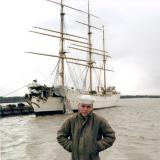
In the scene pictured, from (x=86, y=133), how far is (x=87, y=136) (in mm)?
38

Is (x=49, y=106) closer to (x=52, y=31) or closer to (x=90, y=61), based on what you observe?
(x=52, y=31)

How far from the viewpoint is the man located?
Result: 17.3 ft

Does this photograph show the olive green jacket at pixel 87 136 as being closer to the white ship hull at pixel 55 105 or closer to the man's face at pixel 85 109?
the man's face at pixel 85 109

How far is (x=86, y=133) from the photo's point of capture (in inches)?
209

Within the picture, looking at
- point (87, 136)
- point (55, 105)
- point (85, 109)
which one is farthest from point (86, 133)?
point (55, 105)

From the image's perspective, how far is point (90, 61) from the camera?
3196 inches

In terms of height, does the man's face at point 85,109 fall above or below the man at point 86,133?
above

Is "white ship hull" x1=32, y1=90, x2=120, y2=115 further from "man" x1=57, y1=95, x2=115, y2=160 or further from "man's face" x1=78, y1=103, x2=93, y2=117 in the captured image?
"man's face" x1=78, y1=103, x2=93, y2=117

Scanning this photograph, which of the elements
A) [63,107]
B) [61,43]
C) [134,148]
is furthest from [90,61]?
[134,148]

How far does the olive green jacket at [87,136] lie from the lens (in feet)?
17.4

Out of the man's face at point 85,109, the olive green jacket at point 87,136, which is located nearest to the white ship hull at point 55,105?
the olive green jacket at point 87,136

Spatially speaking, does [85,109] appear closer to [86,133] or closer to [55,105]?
[86,133]

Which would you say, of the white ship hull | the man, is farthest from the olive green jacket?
the white ship hull

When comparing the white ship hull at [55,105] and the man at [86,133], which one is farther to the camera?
the white ship hull at [55,105]
